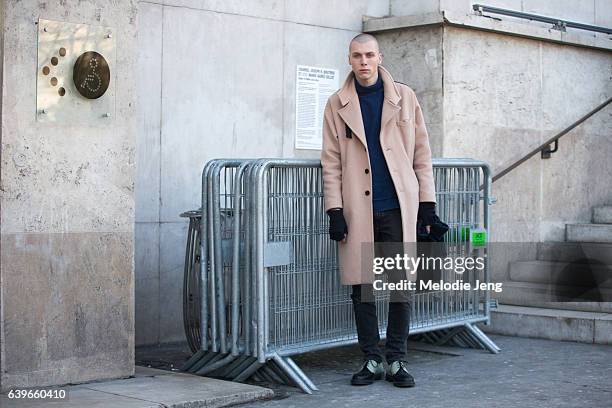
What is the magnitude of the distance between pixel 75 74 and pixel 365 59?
70.4 inches

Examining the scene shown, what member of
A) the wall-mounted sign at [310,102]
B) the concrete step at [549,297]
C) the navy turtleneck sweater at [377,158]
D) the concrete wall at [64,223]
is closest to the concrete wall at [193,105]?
the wall-mounted sign at [310,102]

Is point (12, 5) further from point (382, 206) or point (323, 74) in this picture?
point (323, 74)

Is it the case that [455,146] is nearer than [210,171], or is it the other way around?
[210,171]

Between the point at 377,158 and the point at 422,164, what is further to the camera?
the point at 422,164

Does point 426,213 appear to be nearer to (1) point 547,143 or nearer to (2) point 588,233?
(1) point 547,143

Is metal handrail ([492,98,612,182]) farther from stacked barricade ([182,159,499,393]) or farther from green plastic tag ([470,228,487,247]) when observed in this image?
stacked barricade ([182,159,499,393])

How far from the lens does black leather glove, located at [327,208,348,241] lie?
21.0 ft

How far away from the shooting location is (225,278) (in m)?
6.61

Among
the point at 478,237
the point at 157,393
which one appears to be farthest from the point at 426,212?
the point at 157,393

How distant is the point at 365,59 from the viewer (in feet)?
21.2

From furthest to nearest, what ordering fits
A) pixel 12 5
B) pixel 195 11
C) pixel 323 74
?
pixel 323 74 < pixel 195 11 < pixel 12 5

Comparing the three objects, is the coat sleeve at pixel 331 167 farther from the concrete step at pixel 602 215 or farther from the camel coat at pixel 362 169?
the concrete step at pixel 602 215

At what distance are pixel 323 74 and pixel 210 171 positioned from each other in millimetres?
3019

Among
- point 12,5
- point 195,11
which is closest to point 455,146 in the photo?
point 195,11
